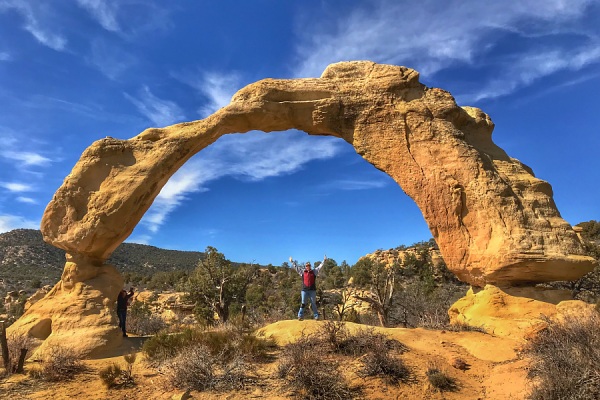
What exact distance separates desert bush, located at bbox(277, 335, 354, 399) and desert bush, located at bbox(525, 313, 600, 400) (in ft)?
8.73

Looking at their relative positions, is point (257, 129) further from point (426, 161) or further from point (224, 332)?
point (224, 332)

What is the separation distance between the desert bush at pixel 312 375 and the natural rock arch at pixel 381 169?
459cm

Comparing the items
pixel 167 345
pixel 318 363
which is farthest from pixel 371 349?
pixel 167 345

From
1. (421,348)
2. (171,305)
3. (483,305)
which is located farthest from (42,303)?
(171,305)

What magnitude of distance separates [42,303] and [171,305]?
19049 mm

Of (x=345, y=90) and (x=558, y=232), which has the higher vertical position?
(x=345, y=90)

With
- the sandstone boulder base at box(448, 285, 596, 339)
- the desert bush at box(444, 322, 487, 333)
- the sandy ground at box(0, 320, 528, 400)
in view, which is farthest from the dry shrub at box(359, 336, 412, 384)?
the sandstone boulder base at box(448, 285, 596, 339)

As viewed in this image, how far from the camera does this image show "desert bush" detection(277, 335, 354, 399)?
240 inches

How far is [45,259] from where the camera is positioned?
42.5 m

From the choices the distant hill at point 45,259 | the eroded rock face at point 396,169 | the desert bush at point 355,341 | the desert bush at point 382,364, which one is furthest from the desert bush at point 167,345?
the distant hill at point 45,259

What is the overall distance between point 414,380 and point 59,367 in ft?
21.5

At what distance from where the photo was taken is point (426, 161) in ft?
34.1

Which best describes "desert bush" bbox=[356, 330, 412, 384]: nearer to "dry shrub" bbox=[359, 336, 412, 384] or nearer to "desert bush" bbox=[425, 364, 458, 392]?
"dry shrub" bbox=[359, 336, 412, 384]

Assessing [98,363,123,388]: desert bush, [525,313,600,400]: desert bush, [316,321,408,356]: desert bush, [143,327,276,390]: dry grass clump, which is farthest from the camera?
[316,321,408,356]: desert bush
